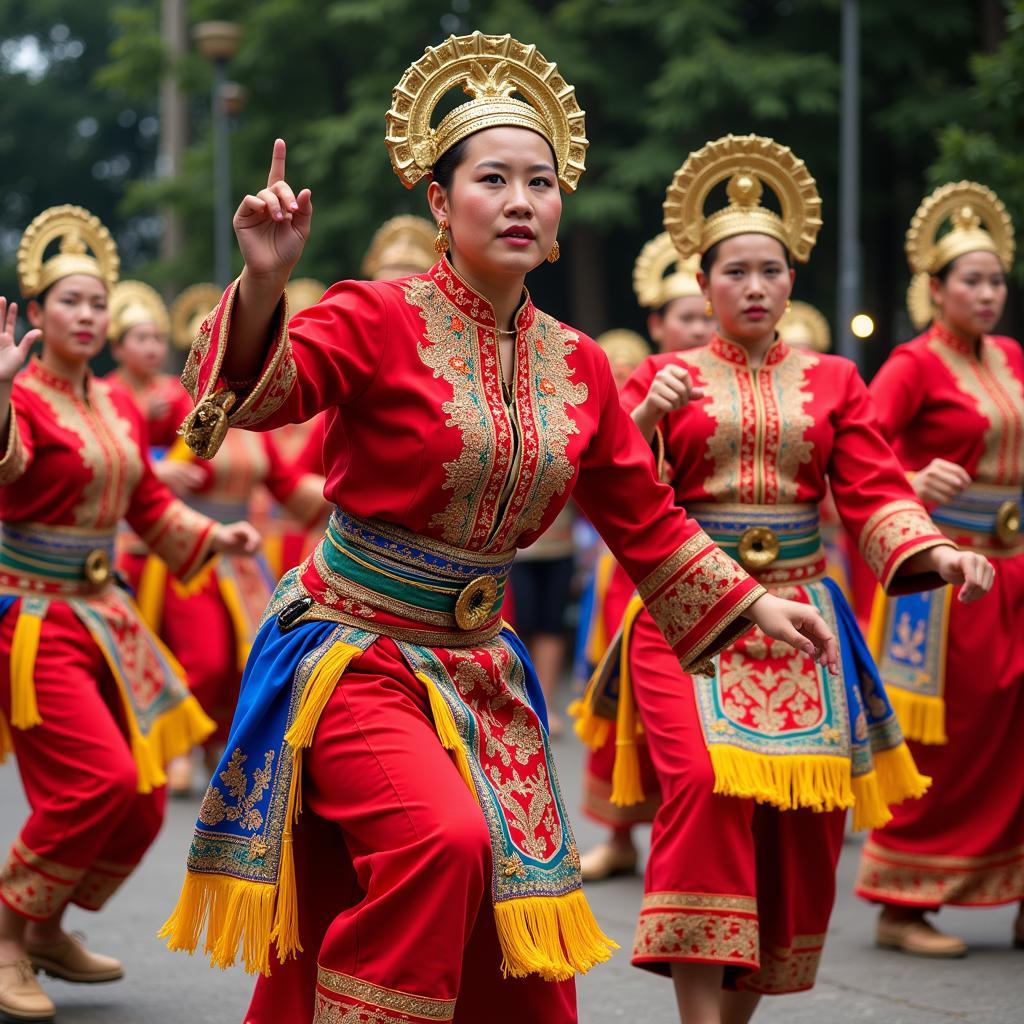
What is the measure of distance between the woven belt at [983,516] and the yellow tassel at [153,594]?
4.17 meters

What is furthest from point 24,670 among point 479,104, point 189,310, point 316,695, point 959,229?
point 189,310

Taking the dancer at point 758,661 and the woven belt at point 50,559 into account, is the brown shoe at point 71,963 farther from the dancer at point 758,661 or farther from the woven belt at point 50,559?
the dancer at point 758,661

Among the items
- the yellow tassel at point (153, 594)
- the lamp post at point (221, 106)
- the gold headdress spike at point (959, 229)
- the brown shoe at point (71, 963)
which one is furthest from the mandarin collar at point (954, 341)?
the lamp post at point (221, 106)

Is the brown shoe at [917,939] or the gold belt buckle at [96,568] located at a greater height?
the gold belt buckle at [96,568]

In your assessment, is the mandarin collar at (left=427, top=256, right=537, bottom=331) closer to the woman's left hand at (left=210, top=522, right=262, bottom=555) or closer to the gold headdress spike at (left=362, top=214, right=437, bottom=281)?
the woman's left hand at (left=210, top=522, right=262, bottom=555)

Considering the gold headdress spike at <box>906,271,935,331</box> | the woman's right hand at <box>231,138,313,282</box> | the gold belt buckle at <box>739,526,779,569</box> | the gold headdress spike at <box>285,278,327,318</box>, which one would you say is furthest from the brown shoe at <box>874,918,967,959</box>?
the gold headdress spike at <box>285,278,327,318</box>

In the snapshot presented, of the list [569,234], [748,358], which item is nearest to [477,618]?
[748,358]

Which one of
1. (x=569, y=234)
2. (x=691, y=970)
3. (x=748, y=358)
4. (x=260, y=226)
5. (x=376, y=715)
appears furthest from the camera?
(x=569, y=234)

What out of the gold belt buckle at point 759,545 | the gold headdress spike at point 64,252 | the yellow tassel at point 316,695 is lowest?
the yellow tassel at point 316,695

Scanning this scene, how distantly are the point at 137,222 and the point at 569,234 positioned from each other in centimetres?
1780

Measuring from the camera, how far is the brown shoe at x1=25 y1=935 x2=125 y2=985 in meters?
5.38

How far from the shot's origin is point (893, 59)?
1446cm

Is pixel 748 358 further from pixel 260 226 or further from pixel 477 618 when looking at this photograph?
pixel 260 226

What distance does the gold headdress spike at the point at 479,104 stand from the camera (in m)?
3.79
